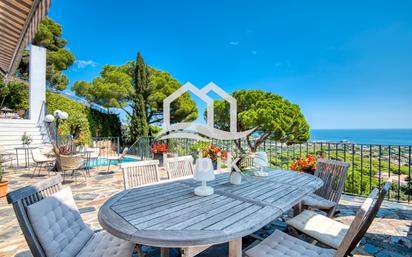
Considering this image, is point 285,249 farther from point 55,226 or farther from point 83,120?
point 83,120

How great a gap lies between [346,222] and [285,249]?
1903mm

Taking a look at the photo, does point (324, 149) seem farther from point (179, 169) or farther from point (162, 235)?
point (162, 235)

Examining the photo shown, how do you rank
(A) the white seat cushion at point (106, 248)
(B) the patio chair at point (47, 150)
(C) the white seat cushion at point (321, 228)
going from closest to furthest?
(A) the white seat cushion at point (106, 248) < (C) the white seat cushion at point (321, 228) < (B) the patio chair at point (47, 150)

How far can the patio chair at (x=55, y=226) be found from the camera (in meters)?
1.21

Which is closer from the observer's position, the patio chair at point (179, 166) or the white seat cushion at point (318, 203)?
the white seat cushion at point (318, 203)

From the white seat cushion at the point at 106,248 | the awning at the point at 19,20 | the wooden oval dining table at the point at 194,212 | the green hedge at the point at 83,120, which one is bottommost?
the white seat cushion at the point at 106,248

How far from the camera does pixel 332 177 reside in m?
2.74

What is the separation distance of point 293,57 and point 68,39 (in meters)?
17.7

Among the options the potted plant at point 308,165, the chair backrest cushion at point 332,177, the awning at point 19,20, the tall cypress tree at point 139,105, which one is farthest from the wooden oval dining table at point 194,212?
the tall cypress tree at point 139,105

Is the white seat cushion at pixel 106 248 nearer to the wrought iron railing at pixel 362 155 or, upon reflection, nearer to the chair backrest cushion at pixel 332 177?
the wrought iron railing at pixel 362 155

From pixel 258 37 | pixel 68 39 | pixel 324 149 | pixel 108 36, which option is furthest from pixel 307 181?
pixel 68 39

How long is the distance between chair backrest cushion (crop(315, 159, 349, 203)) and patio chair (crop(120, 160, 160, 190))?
2203mm

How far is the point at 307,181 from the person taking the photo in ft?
7.76

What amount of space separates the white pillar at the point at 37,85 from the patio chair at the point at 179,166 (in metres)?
9.53
